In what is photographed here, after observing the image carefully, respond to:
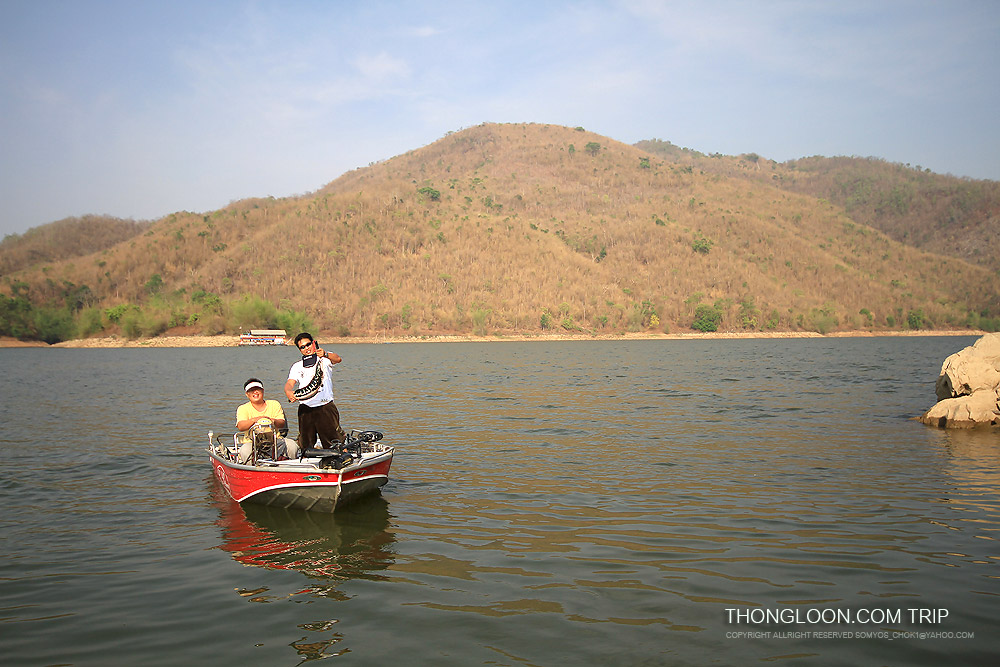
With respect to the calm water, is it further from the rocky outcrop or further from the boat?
the rocky outcrop

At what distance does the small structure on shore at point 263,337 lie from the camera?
11906 centimetres

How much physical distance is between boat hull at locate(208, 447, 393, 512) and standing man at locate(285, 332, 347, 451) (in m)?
0.67

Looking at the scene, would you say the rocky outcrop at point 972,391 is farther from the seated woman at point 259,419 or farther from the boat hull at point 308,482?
the seated woman at point 259,419

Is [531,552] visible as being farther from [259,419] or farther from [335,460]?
[259,419]

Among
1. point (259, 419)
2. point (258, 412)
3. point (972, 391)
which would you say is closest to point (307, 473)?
point (259, 419)

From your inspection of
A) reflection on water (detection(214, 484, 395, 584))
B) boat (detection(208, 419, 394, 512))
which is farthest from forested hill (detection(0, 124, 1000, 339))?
reflection on water (detection(214, 484, 395, 584))

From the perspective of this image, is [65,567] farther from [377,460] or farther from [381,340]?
[381,340]

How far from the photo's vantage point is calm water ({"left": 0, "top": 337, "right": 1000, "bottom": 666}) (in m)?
6.65

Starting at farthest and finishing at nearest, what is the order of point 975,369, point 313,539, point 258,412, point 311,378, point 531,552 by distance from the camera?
point 975,369 → point 258,412 → point 311,378 → point 313,539 → point 531,552

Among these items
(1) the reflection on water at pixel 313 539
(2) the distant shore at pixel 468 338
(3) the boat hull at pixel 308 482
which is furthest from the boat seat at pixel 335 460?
(2) the distant shore at pixel 468 338

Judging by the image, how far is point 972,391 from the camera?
20422mm

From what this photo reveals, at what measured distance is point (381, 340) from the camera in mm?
138750

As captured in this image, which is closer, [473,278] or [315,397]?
[315,397]

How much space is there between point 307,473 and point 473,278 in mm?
151576
